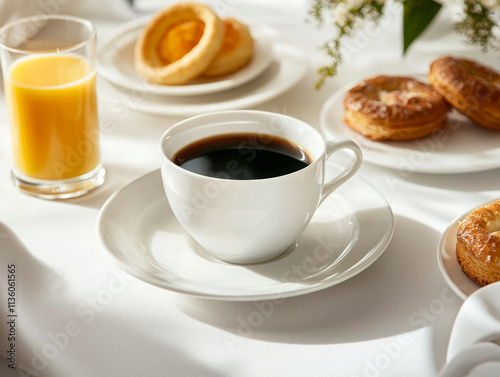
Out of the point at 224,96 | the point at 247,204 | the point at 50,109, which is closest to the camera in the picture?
the point at 247,204

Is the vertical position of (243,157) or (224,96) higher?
(243,157)

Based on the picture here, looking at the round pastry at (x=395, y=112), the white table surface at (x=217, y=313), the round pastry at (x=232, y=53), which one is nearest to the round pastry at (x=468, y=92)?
the round pastry at (x=395, y=112)

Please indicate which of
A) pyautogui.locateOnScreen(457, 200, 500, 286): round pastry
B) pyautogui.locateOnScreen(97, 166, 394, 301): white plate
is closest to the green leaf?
pyautogui.locateOnScreen(97, 166, 394, 301): white plate

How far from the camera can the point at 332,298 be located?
0.89 meters

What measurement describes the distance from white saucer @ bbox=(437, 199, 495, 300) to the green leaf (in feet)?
2.17

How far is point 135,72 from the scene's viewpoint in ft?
4.97

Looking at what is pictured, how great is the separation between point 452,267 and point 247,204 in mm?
296

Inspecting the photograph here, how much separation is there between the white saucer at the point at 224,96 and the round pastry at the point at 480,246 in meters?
0.60

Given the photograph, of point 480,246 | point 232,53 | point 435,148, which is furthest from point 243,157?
point 232,53

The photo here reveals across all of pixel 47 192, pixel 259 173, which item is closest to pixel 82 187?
pixel 47 192

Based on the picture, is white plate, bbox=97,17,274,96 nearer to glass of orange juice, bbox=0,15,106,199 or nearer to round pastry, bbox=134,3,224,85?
round pastry, bbox=134,3,224,85

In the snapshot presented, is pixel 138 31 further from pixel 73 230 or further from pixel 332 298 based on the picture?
pixel 332 298

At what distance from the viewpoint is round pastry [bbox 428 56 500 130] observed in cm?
125

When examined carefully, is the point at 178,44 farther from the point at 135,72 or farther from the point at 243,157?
the point at 243,157
